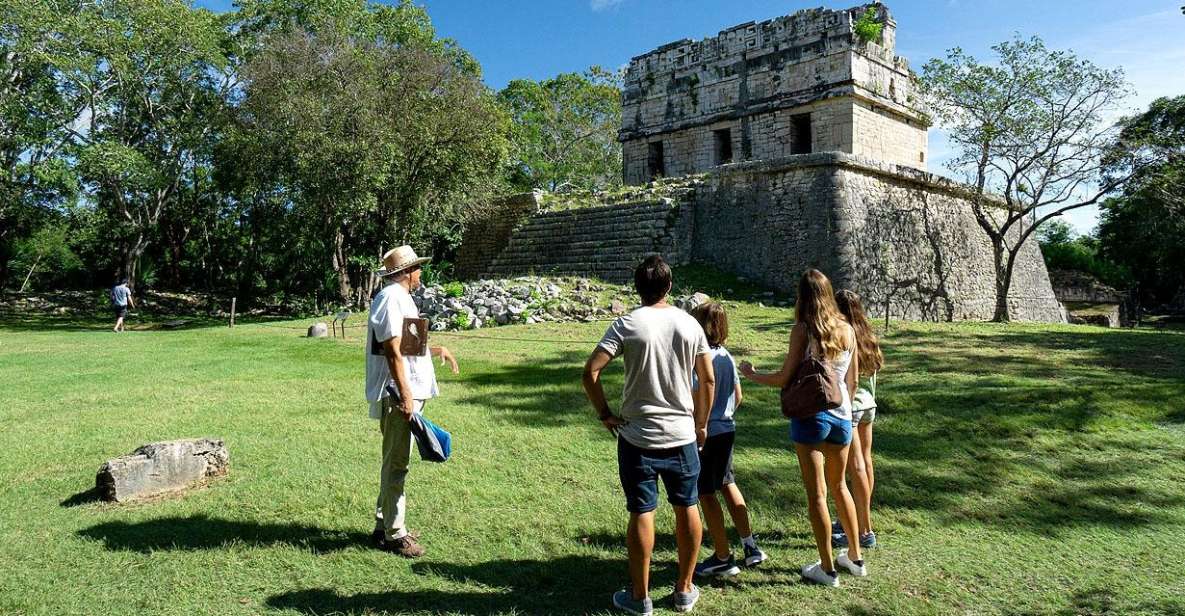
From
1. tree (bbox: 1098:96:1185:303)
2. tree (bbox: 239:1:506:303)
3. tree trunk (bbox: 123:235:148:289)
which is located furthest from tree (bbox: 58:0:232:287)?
tree (bbox: 1098:96:1185:303)

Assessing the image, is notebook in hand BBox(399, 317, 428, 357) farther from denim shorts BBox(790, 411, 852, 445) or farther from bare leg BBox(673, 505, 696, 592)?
denim shorts BBox(790, 411, 852, 445)

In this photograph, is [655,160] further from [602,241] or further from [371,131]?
[371,131]

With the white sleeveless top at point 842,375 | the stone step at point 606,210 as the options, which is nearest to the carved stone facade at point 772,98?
the stone step at point 606,210

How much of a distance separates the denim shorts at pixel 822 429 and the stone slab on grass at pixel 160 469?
12.1 ft

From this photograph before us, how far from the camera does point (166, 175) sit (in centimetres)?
2136

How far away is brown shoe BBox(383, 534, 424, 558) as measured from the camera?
11.6 feet

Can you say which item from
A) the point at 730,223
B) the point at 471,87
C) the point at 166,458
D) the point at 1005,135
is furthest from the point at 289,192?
the point at 1005,135

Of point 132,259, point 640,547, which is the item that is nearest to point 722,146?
point 640,547

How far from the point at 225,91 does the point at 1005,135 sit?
21284mm

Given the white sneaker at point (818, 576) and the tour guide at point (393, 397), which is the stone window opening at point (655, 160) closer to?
the tour guide at point (393, 397)

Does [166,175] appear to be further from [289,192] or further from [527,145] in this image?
[527,145]

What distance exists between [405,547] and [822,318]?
2.35 meters

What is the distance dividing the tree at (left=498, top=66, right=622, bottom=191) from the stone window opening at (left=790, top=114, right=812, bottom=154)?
14301 mm

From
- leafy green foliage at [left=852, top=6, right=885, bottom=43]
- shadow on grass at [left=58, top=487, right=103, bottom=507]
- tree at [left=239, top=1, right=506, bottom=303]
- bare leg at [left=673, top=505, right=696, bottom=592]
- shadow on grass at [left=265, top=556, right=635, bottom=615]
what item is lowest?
shadow on grass at [left=265, top=556, right=635, bottom=615]
